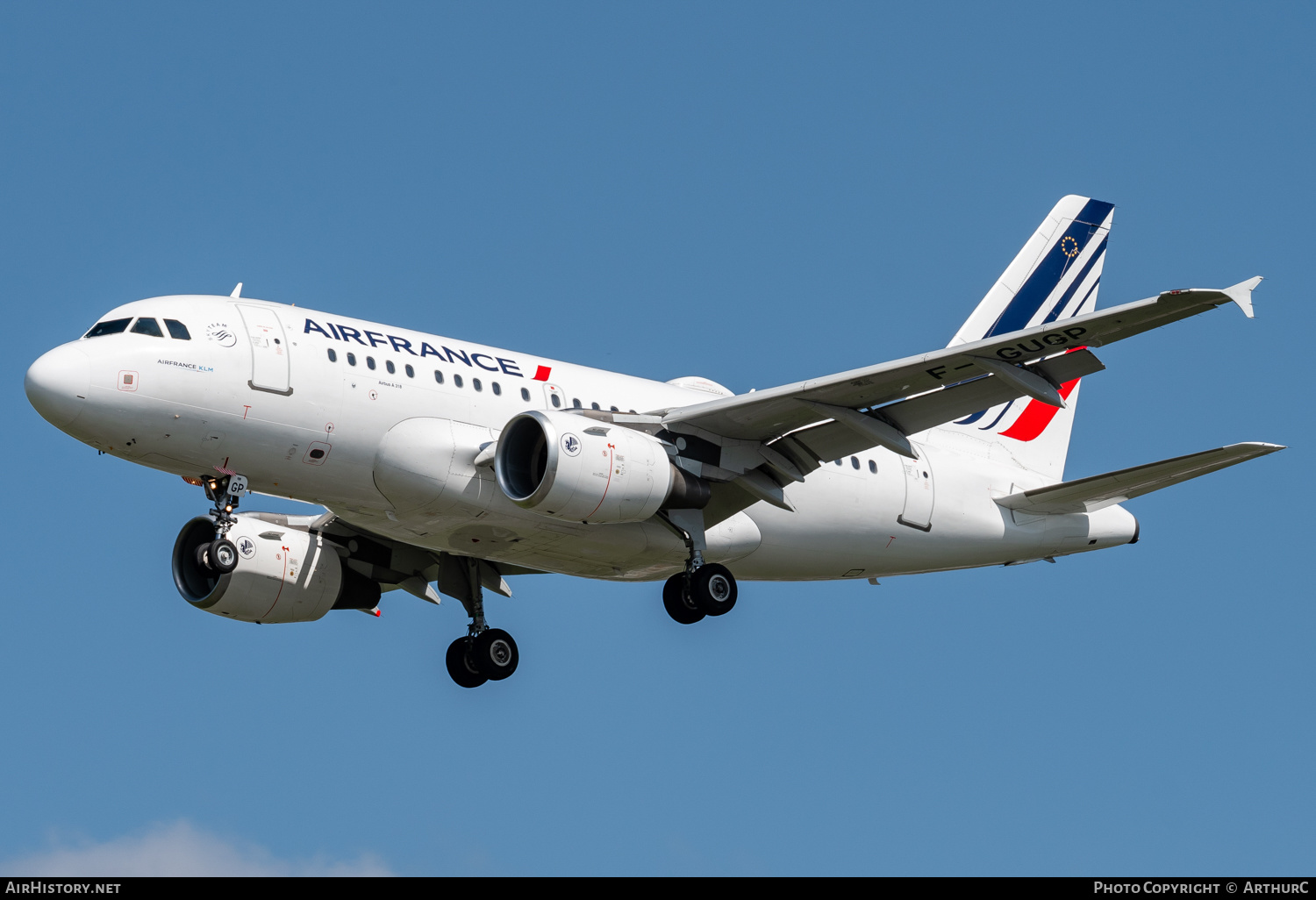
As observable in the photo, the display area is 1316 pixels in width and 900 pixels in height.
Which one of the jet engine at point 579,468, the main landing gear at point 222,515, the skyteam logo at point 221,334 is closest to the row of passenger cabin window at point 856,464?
the jet engine at point 579,468

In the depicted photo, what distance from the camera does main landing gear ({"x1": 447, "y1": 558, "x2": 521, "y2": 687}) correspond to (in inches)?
1330

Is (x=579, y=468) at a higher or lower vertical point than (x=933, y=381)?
lower

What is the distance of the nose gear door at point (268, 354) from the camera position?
27.4 metres

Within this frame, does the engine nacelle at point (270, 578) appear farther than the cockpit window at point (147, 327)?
Yes

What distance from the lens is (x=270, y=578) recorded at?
108 ft

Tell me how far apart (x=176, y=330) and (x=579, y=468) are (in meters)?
6.79

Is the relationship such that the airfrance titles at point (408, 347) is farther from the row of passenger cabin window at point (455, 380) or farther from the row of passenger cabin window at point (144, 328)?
the row of passenger cabin window at point (144, 328)

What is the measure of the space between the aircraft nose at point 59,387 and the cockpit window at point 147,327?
3.23ft

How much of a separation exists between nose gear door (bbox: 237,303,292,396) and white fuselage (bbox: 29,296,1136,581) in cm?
2

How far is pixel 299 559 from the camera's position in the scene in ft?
109

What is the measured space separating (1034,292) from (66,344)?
72.0 feet

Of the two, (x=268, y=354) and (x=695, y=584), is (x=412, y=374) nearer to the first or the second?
(x=268, y=354)

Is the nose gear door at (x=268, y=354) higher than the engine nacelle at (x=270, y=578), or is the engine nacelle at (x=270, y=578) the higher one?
the nose gear door at (x=268, y=354)

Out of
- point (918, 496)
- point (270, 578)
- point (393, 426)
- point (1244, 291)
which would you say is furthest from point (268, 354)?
point (1244, 291)
